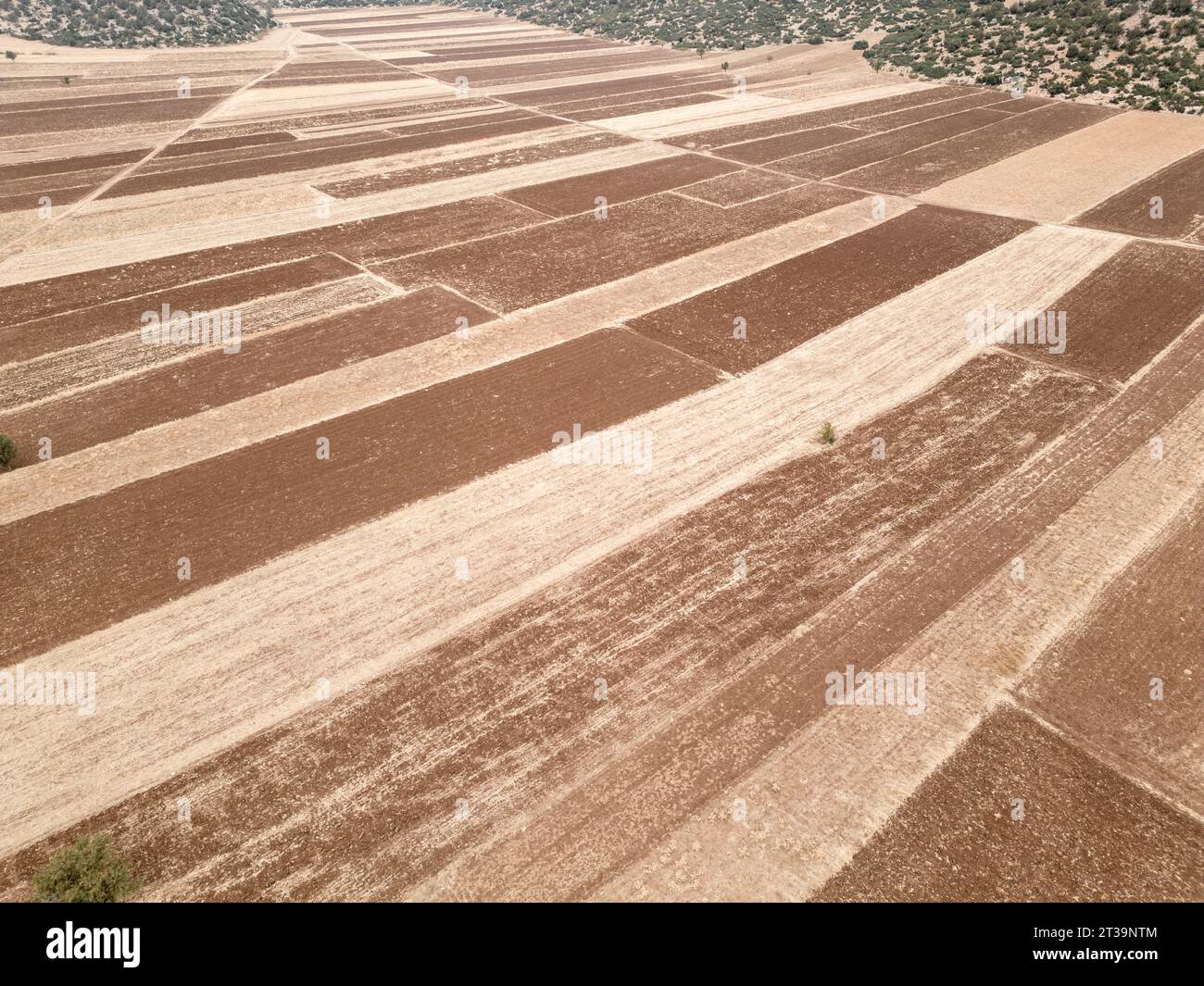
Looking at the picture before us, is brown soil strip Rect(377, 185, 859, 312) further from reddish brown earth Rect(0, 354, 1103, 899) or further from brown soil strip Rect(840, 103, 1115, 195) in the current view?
reddish brown earth Rect(0, 354, 1103, 899)

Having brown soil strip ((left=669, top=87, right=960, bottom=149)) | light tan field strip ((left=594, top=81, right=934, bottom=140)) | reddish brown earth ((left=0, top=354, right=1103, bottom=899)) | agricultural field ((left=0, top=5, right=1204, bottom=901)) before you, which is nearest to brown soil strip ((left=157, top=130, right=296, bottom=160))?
agricultural field ((left=0, top=5, right=1204, bottom=901))

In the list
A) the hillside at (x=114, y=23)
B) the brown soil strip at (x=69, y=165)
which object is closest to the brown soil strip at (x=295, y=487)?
the brown soil strip at (x=69, y=165)

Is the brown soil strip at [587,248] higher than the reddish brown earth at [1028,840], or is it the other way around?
the brown soil strip at [587,248]

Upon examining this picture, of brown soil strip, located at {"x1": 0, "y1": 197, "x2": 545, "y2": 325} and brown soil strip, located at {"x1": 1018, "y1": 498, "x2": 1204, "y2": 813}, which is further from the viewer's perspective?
brown soil strip, located at {"x1": 0, "y1": 197, "x2": 545, "y2": 325}

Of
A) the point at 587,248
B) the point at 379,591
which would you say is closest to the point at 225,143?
the point at 587,248

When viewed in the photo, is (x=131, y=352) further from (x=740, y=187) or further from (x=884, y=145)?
(x=884, y=145)

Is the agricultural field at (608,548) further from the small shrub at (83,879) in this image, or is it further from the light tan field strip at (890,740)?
the small shrub at (83,879)
